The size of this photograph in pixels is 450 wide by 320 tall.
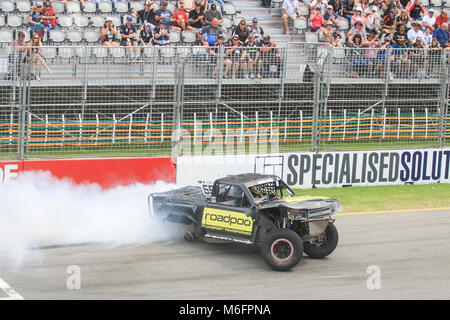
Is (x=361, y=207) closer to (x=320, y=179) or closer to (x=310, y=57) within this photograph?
(x=320, y=179)

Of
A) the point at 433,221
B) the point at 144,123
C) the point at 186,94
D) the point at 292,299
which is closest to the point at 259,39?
the point at 186,94

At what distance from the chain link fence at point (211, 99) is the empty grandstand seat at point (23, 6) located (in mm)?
4897

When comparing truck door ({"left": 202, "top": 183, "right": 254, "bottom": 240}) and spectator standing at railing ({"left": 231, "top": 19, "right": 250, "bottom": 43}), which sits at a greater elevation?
spectator standing at railing ({"left": 231, "top": 19, "right": 250, "bottom": 43})

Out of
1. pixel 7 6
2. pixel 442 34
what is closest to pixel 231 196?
pixel 7 6

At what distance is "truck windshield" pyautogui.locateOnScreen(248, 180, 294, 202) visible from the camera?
11.0 m

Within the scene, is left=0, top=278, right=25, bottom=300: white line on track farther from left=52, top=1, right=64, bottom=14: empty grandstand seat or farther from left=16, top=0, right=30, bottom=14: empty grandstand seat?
left=52, top=1, right=64, bottom=14: empty grandstand seat

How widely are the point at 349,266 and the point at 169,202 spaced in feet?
10.5

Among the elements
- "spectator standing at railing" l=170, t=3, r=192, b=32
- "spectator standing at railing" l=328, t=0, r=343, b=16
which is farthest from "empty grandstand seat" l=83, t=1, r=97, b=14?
"spectator standing at railing" l=328, t=0, r=343, b=16

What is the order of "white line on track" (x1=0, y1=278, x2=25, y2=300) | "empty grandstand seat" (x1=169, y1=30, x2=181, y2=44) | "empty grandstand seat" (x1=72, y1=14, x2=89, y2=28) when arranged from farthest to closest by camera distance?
1. "empty grandstand seat" (x1=169, y1=30, x2=181, y2=44)
2. "empty grandstand seat" (x1=72, y1=14, x2=89, y2=28)
3. "white line on track" (x1=0, y1=278, x2=25, y2=300)

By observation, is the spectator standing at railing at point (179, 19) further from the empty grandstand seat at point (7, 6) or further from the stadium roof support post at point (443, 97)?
the stadium roof support post at point (443, 97)

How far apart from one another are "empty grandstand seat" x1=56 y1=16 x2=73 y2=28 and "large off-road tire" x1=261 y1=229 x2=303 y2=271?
11.7m

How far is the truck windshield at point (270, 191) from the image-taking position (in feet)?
35.9

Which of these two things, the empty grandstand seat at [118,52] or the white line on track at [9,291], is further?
the empty grandstand seat at [118,52]

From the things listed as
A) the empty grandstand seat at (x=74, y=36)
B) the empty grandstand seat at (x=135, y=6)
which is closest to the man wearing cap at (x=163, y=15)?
the empty grandstand seat at (x=135, y=6)
